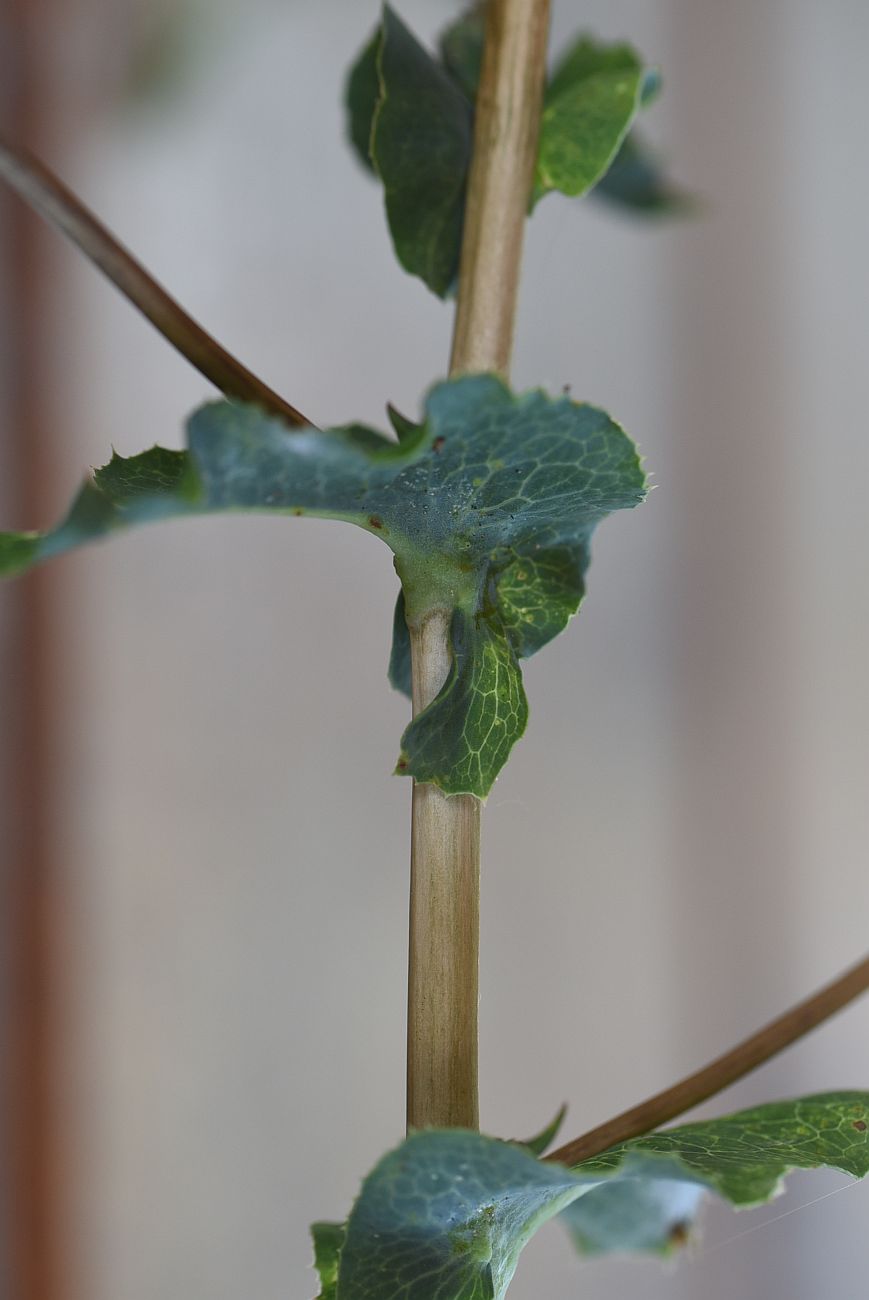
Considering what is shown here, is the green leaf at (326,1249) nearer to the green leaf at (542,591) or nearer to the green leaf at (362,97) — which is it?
the green leaf at (542,591)

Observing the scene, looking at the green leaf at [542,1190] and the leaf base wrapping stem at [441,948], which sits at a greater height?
the leaf base wrapping stem at [441,948]

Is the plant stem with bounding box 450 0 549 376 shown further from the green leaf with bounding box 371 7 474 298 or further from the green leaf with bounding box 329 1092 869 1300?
the green leaf with bounding box 329 1092 869 1300

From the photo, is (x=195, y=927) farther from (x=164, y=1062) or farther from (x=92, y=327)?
(x=92, y=327)

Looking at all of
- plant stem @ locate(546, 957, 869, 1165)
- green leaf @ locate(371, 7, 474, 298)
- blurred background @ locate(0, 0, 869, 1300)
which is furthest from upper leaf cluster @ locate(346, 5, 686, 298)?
blurred background @ locate(0, 0, 869, 1300)

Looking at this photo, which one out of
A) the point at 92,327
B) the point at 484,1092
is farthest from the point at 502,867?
the point at 92,327

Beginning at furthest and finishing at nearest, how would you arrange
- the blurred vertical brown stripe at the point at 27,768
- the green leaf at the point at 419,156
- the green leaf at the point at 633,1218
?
1. the blurred vertical brown stripe at the point at 27,768
2. the green leaf at the point at 419,156
3. the green leaf at the point at 633,1218

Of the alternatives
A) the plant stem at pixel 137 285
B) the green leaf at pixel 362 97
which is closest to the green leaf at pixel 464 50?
the green leaf at pixel 362 97
